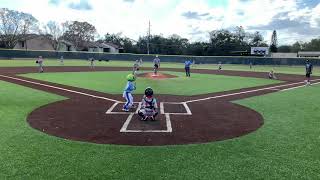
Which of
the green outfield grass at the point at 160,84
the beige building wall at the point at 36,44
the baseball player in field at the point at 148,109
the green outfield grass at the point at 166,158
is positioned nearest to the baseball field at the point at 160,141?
the green outfield grass at the point at 166,158

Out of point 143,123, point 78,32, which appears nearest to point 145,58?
point 78,32

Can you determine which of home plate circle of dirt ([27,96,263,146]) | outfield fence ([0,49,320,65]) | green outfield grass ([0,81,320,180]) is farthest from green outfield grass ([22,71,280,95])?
outfield fence ([0,49,320,65])

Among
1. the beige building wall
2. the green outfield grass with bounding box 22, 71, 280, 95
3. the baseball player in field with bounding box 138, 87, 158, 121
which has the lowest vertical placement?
the green outfield grass with bounding box 22, 71, 280, 95

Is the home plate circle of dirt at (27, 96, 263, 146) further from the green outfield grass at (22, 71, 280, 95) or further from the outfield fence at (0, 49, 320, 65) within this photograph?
the outfield fence at (0, 49, 320, 65)

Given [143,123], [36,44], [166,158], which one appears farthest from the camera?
[36,44]

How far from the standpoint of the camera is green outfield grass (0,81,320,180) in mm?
7047

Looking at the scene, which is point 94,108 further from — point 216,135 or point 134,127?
point 216,135

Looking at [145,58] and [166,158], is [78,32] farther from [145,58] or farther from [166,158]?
[166,158]

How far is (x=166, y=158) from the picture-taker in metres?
8.04

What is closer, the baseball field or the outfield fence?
the baseball field

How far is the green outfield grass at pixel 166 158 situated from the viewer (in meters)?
7.05

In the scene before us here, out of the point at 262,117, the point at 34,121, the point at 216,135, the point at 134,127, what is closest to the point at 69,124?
the point at 34,121

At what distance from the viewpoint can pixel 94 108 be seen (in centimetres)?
1458

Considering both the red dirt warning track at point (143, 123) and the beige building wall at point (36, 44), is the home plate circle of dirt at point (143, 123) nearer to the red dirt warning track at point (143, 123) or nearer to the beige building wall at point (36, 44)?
the red dirt warning track at point (143, 123)
